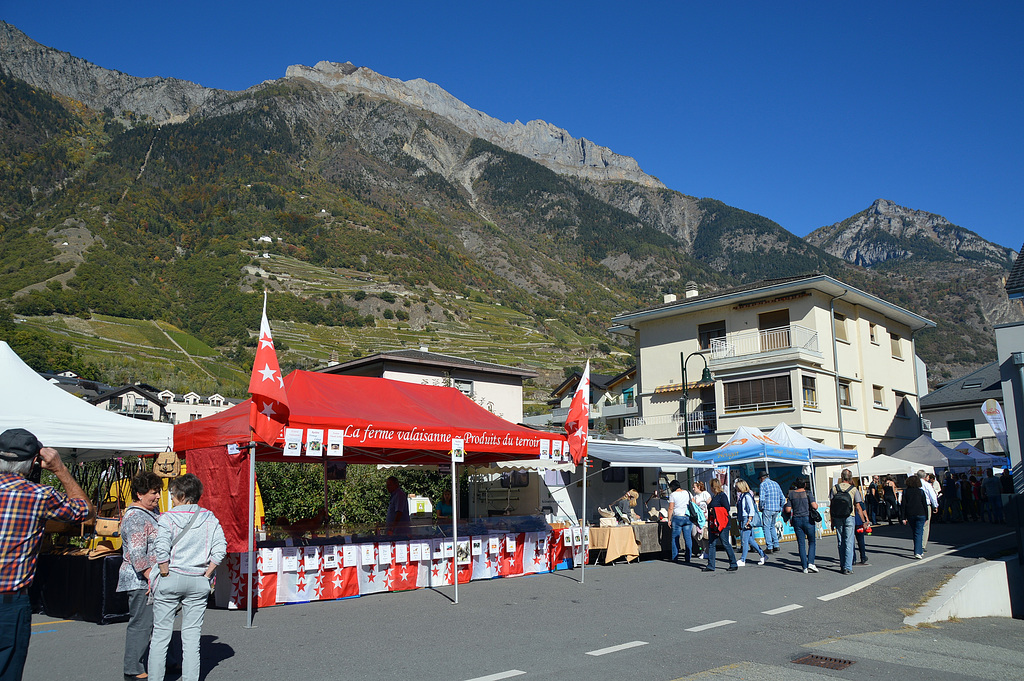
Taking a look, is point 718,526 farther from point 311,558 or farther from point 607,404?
point 607,404

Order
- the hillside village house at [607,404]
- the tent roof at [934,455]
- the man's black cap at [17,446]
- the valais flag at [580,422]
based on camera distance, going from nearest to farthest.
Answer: the man's black cap at [17,446] → the valais flag at [580,422] → the tent roof at [934,455] → the hillside village house at [607,404]

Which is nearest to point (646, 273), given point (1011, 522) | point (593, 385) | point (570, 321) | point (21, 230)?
point (570, 321)

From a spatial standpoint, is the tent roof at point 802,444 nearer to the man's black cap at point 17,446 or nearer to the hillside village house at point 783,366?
the hillside village house at point 783,366

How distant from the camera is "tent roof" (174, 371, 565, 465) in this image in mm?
10273

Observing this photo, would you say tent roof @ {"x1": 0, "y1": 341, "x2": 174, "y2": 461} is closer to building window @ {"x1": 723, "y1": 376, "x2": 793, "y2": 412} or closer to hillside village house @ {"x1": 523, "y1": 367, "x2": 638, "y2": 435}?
building window @ {"x1": 723, "y1": 376, "x2": 793, "y2": 412}

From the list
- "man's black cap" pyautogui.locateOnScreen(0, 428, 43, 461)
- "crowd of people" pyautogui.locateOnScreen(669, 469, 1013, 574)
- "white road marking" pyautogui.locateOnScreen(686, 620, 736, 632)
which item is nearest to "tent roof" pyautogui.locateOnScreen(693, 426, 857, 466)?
"crowd of people" pyautogui.locateOnScreen(669, 469, 1013, 574)

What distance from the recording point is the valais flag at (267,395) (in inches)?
346

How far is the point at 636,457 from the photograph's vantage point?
17234 mm

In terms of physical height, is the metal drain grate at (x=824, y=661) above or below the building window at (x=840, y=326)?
below

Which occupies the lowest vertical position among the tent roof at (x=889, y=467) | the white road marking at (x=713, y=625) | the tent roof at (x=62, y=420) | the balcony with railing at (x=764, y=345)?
the white road marking at (x=713, y=625)

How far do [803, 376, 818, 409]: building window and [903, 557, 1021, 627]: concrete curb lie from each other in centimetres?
2054

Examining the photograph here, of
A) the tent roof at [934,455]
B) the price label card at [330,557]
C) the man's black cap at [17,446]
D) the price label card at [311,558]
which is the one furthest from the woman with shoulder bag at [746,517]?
the man's black cap at [17,446]

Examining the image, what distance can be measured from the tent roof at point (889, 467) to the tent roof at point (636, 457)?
9.09 metres

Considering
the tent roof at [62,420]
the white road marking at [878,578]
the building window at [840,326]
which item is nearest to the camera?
the tent roof at [62,420]
